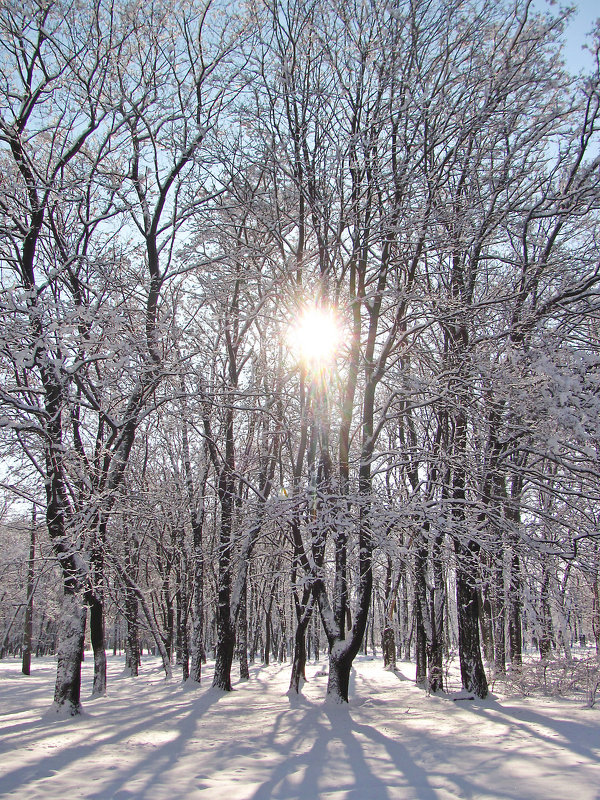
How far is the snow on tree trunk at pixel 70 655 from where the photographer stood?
30.8 feet

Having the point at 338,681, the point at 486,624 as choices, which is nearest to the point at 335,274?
the point at 338,681

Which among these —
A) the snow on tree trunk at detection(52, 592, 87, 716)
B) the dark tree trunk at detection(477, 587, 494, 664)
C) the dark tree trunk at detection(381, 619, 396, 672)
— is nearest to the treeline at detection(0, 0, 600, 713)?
the snow on tree trunk at detection(52, 592, 87, 716)

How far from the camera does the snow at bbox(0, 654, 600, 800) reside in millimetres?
5215

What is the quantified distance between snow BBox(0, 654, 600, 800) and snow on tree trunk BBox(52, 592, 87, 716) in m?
0.38

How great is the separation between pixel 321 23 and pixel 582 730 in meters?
13.0

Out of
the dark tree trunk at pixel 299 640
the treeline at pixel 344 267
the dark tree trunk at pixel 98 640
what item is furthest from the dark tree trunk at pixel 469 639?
the dark tree trunk at pixel 98 640

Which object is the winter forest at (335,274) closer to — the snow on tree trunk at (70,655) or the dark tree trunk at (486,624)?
the snow on tree trunk at (70,655)

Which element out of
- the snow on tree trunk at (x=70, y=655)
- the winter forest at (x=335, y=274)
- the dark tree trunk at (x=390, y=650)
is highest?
the winter forest at (x=335, y=274)

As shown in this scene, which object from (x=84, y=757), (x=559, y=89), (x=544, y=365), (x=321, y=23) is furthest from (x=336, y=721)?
(x=321, y=23)

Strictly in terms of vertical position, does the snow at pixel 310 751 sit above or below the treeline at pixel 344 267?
below

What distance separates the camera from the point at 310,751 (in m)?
7.14

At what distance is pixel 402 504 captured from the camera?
9.35 m

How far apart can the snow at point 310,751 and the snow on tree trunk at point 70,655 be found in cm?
38

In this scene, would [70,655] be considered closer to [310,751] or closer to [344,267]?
[310,751]
